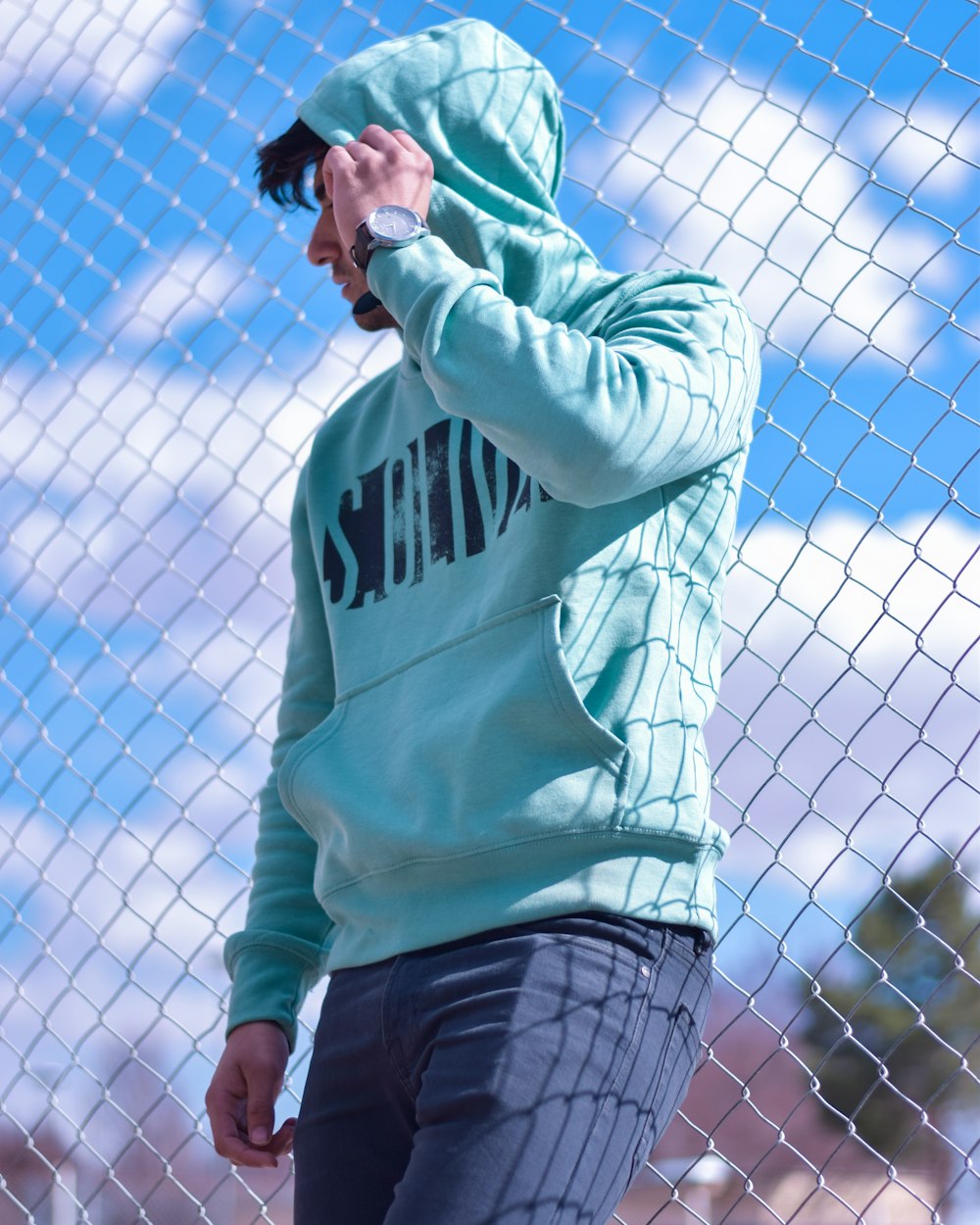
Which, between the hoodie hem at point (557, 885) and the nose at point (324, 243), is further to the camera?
the nose at point (324, 243)

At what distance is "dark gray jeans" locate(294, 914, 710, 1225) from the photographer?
1.07 meters

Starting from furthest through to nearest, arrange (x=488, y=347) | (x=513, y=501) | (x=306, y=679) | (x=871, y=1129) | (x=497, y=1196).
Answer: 1. (x=871, y=1129)
2. (x=306, y=679)
3. (x=513, y=501)
4. (x=488, y=347)
5. (x=497, y=1196)

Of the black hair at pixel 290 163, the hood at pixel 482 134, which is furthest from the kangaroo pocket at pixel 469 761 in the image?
the black hair at pixel 290 163

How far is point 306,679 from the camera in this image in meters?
1.71

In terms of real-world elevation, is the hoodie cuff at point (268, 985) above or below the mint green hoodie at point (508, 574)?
below

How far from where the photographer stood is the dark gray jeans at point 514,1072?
1072 mm

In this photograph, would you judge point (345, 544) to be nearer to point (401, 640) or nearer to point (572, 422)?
point (401, 640)

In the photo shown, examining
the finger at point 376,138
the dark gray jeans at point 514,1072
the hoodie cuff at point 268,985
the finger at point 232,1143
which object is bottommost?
the finger at point 232,1143

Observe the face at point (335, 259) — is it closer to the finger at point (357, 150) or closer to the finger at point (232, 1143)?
the finger at point (357, 150)

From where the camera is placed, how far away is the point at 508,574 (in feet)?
4.28

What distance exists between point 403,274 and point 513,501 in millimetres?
244

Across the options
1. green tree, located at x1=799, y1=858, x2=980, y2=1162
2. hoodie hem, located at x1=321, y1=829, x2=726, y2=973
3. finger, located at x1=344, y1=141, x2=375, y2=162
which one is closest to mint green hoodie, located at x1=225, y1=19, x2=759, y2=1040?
hoodie hem, located at x1=321, y1=829, x2=726, y2=973

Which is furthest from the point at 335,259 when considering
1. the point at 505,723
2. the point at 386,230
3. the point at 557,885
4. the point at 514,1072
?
the point at 514,1072

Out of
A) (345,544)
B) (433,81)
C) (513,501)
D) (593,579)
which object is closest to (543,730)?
(593,579)
